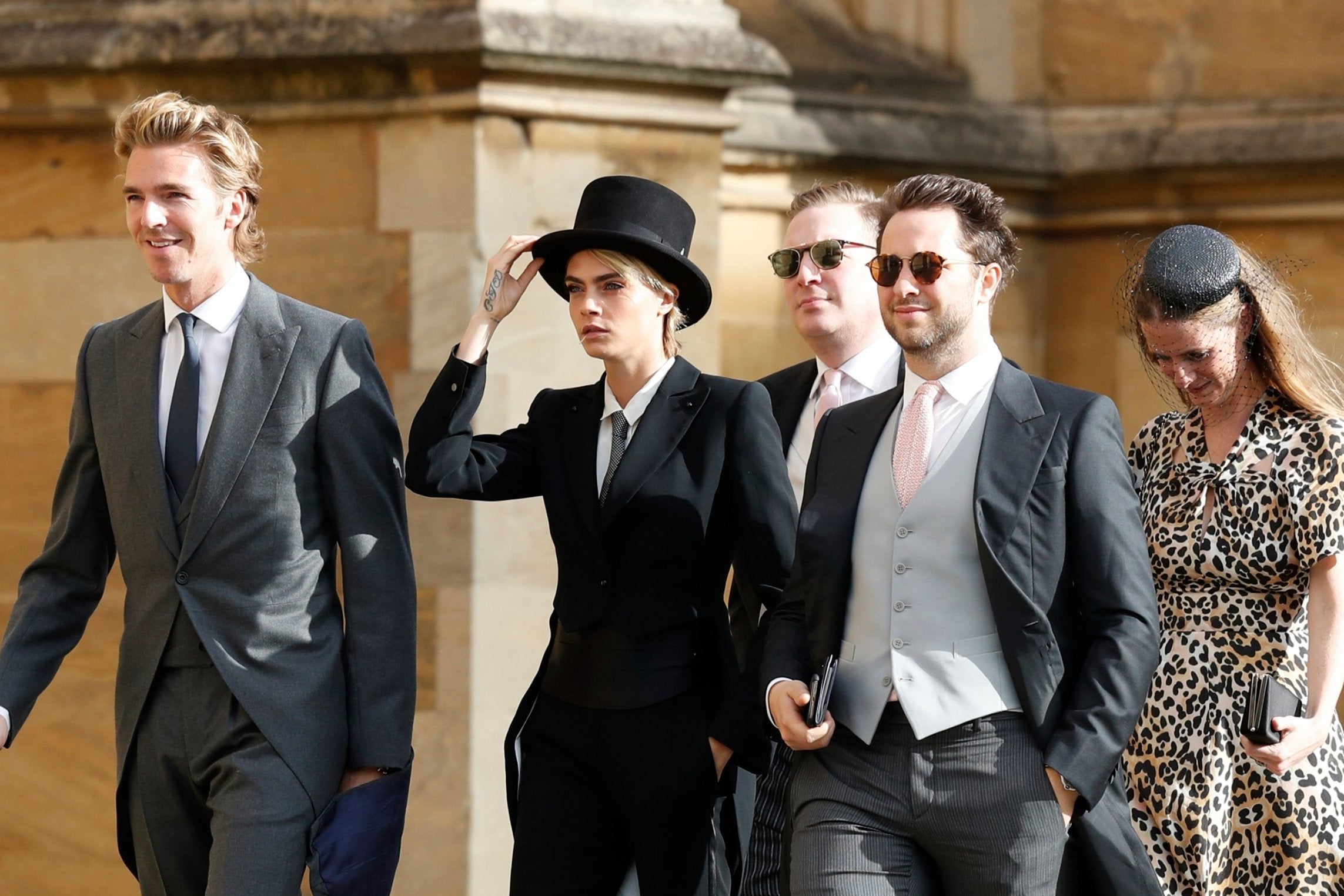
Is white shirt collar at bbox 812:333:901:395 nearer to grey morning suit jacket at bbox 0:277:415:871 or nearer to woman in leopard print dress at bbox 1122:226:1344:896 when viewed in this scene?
woman in leopard print dress at bbox 1122:226:1344:896

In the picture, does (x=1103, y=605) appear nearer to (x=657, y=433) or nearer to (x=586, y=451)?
(x=657, y=433)

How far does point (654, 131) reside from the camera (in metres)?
6.16

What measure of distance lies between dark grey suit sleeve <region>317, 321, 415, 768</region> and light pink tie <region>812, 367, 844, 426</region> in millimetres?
1107

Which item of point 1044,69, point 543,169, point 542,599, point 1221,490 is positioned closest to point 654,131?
point 543,169

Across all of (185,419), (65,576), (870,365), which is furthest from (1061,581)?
(65,576)

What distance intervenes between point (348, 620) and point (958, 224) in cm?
141

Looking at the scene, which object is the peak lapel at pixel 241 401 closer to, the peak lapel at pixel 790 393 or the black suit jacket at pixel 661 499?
the black suit jacket at pixel 661 499

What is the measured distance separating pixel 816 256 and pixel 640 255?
0.75m

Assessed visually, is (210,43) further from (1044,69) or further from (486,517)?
(1044,69)

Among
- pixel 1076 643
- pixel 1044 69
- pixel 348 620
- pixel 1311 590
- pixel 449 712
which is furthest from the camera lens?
pixel 1044 69

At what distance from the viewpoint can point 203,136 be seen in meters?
4.02

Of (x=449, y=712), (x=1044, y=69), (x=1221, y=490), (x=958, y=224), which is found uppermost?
(x=1044, y=69)

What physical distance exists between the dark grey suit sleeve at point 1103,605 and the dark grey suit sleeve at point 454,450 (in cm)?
124

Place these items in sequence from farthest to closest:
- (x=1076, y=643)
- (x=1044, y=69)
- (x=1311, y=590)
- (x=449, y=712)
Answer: (x=1044, y=69) → (x=449, y=712) → (x=1311, y=590) → (x=1076, y=643)
